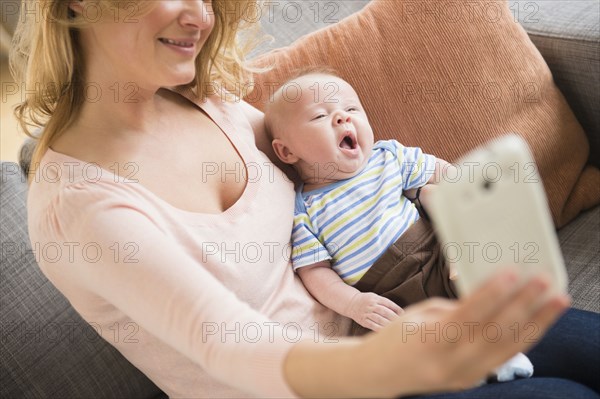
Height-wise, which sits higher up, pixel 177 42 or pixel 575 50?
pixel 177 42

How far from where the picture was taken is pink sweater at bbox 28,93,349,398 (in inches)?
32.6

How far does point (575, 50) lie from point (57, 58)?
1.07 m

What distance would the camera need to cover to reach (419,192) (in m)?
1.30

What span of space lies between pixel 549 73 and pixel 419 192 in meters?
0.48

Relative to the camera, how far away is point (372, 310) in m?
1.15

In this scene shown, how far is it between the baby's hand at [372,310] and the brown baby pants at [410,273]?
0.04 metres

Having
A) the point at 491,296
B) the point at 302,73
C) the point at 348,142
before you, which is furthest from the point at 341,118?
the point at 491,296

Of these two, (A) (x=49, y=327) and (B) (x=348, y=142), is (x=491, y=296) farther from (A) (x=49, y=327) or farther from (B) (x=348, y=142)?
(A) (x=49, y=327)

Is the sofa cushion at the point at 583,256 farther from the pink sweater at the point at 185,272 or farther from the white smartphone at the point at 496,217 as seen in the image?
the white smartphone at the point at 496,217

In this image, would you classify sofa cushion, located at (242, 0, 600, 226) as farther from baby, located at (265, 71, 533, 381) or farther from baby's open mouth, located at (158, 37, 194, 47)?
baby's open mouth, located at (158, 37, 194, 47)

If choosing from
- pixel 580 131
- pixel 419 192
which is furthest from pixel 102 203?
pixel 580 131

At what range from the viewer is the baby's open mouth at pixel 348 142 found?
1.28 metres

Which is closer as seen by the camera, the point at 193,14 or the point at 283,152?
the point at 193,14

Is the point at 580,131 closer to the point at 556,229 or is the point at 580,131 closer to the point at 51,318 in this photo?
the point at 556,229
